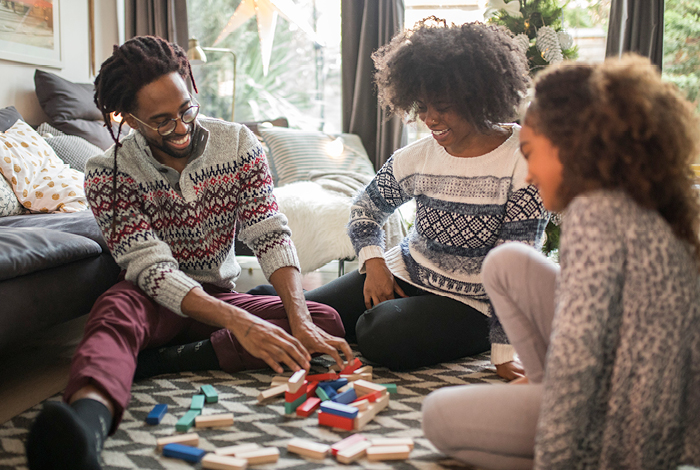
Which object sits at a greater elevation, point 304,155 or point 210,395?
point 304,155

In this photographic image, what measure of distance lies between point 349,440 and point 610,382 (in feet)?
1.82

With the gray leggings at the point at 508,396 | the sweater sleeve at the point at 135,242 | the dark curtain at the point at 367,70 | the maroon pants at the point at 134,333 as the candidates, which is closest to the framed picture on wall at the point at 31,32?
the dark curtain at the point at 367,70

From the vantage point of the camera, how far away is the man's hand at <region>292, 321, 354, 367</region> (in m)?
1.50

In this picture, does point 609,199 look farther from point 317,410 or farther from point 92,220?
point 92,220

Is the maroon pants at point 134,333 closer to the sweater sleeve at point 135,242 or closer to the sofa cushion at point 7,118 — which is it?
the sweater sleeve at point 135,242

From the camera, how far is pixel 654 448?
85 centimetres

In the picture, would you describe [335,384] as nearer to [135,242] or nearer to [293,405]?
[293,405]

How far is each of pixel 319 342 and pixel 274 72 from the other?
11.0 ft

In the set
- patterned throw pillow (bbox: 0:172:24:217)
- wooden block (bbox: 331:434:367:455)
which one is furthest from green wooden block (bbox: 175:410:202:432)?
patterned throw pillow (bbox: 0:172:24:217)

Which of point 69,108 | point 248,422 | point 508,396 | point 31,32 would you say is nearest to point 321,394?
point 248,422

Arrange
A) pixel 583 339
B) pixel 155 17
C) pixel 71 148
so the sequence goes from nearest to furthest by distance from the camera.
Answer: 1. pixel 583 339
2. pixel 71 148
3. pixel 155 17

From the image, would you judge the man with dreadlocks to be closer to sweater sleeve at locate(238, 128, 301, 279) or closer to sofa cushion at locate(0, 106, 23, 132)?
sweater sleeve at locate(238, 128, 301, 279)

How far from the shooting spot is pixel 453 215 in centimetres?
166

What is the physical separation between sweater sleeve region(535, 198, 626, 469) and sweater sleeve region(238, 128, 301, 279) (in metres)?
0.95
